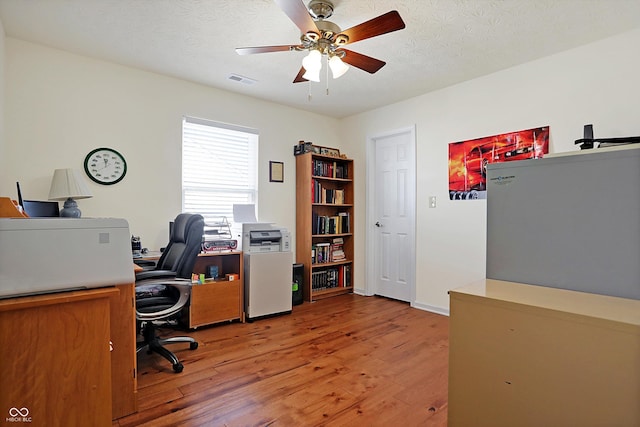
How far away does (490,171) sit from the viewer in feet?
4.09

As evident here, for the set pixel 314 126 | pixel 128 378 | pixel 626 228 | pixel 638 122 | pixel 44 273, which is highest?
pixel 314 126

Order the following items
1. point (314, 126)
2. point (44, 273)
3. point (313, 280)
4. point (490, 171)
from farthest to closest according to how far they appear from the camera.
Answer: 1. point (314, 126)
2. point (313, 280)
3. point (44, 273)
4. point (490, 171)

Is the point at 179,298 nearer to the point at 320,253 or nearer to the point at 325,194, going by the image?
the point at 320,253

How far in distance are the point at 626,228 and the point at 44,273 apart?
2.12 m

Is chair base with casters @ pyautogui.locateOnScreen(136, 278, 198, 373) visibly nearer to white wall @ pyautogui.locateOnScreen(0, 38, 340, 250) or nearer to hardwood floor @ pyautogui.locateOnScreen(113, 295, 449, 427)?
hardwood floor @ pyautogui.locateOnScreen(113, 295, 449, 427)

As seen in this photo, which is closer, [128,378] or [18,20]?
[128,378]

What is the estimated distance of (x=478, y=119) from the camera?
3322 mm

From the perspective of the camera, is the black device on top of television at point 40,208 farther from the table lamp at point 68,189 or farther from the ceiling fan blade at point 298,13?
the ceiling fan blade at point 298,13

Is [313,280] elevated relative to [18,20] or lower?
lower

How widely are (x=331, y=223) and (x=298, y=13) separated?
2893 millimetres

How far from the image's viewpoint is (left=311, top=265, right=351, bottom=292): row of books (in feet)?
13.8

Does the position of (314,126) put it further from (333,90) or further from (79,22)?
(79,22)

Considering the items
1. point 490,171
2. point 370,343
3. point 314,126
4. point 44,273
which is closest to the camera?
point 490,171

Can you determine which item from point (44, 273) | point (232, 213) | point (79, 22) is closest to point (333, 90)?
point (232, 213)
